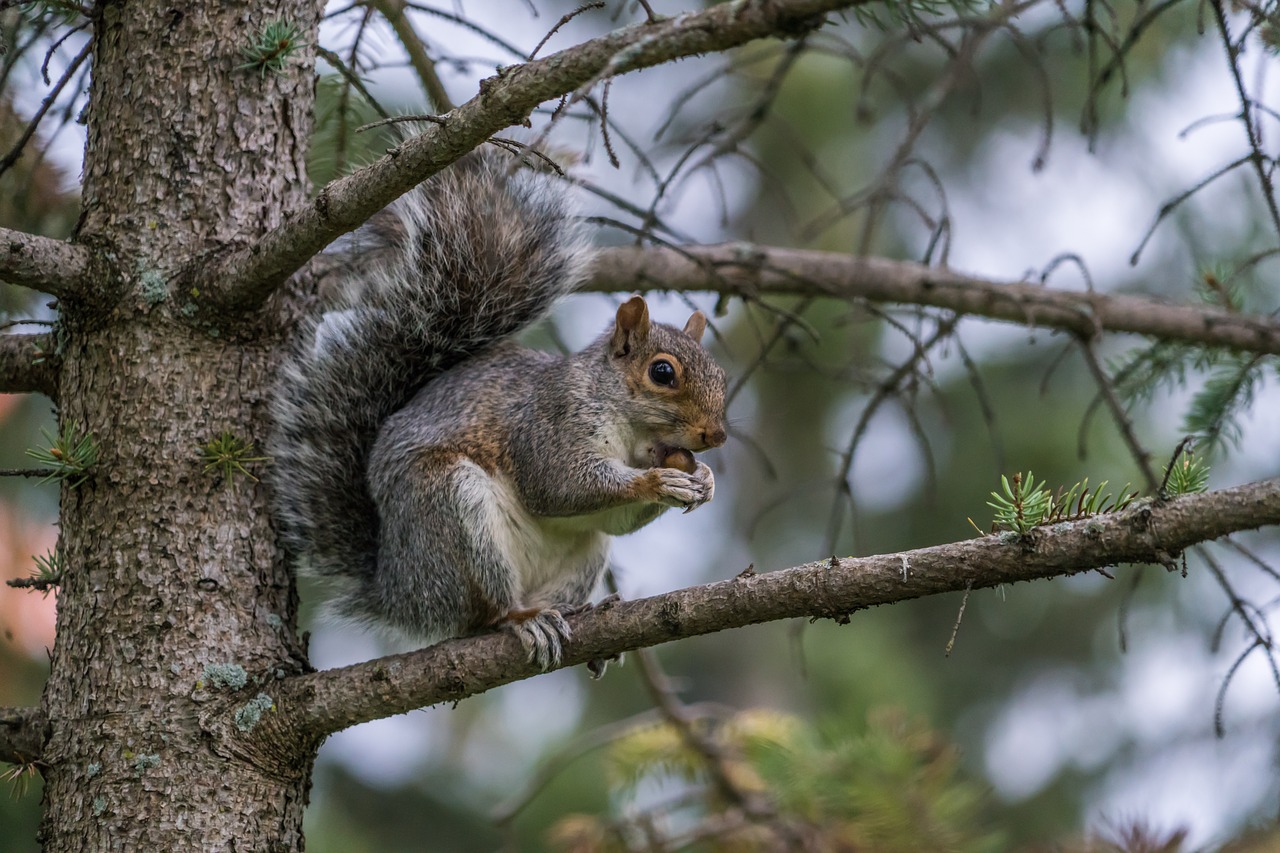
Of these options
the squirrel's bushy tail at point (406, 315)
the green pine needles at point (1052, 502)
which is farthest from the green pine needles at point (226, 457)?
the green pine needles at point (1052, 502)

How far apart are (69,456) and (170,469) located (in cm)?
14

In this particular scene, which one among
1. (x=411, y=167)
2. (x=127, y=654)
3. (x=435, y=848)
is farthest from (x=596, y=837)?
(x=435, y=848)

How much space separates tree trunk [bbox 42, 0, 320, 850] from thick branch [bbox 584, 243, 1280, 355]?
735 millimetres

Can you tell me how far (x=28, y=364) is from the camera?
1.93 metres

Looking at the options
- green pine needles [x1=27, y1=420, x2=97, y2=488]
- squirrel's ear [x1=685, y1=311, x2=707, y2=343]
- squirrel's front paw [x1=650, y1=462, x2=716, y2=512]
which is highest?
squirrel's ear [x1=685, y1=311, x2=707, y2=343]

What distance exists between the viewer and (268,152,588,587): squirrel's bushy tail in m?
2.06

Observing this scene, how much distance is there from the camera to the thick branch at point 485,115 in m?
1.13

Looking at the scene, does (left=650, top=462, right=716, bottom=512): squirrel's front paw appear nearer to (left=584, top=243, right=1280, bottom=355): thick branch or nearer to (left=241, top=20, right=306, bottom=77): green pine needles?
(left=584, top=243, right=1280, bottom=355): thick branch

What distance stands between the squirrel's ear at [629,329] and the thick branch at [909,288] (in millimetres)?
122

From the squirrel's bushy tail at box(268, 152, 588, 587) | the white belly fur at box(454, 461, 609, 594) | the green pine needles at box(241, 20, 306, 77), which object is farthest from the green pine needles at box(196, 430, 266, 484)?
the green pine needles at box(241, 20, 306, 77)

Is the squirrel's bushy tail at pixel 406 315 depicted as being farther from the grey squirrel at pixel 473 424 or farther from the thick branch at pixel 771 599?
the thick branch at pixel 771 599

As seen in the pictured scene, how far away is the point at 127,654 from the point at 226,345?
1.66 feet

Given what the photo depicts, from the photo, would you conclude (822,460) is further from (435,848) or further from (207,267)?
(207,267)

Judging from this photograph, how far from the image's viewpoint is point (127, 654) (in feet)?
5.64
